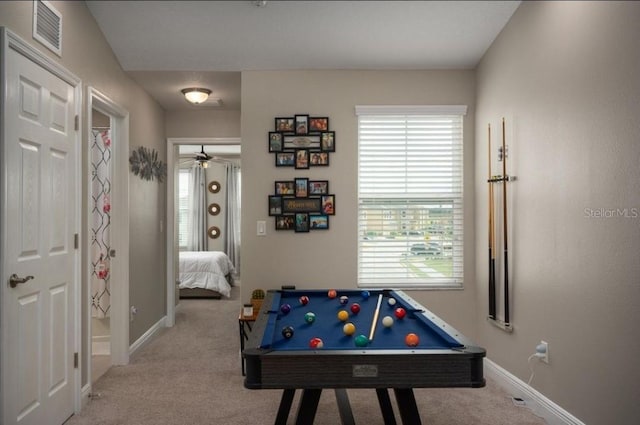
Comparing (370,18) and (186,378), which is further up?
(370,18)

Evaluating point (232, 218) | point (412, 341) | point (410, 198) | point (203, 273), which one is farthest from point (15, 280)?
point (232, 218)

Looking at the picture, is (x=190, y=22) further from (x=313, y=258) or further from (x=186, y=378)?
(x=186, y=378)

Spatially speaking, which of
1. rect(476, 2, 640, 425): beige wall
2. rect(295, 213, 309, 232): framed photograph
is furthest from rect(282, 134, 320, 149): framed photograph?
rect(476, 2, 640, 425): beige wall

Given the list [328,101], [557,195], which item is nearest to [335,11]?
[328,101]

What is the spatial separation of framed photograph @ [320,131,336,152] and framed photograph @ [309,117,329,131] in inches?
1.8

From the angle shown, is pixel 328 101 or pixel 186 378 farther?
pixel 328 101

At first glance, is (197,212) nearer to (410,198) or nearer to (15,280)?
(410,198)

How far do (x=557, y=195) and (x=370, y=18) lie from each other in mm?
1862

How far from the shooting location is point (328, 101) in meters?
4.26

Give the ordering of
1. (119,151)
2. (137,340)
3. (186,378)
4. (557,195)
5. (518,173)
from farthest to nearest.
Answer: (137,340)
(119,151)
(186,378)
(518,173)
(557,195)

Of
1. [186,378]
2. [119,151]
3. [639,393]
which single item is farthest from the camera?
[119,151]

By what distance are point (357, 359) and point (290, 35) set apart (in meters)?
2.78

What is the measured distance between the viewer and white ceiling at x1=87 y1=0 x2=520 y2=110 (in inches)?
140

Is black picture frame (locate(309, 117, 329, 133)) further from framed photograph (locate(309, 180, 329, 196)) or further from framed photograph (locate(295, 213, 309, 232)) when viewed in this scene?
framed photograph (locate(295, 213, 309, 232))
